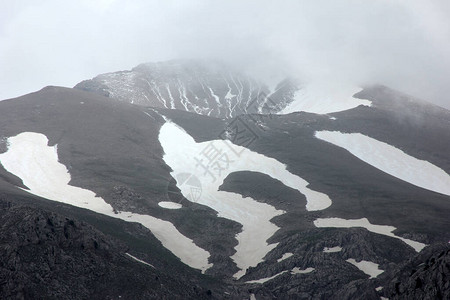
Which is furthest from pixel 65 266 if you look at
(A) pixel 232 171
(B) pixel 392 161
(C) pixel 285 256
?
(B) pixel 392 161

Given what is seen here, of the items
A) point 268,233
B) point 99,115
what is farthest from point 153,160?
point 268,233

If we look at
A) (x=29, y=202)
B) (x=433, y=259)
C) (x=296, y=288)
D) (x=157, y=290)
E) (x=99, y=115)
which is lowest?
(x=296, y=288)

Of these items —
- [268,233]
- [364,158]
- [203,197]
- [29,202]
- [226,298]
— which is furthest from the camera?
[364,158]

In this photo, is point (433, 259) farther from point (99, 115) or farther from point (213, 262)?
point (99, 115)

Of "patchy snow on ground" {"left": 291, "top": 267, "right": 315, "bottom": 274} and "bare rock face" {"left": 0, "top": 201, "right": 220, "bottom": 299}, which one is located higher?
"bare rock face" {"left": 0, "top": 201, "right": 220, "bottom": 299}

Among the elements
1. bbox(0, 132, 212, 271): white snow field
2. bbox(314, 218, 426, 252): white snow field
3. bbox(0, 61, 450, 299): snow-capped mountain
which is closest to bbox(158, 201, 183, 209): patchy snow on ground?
bbox(0, 61, 450, 299): snow-capped mountain

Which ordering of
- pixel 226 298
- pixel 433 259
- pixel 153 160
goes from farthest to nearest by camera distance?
1. pixel 153 160
2. pixel 226 298
3. pixel 433 259

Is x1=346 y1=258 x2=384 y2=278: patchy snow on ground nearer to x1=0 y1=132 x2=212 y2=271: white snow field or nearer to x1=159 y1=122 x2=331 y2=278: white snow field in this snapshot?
x1=159 y1=122 x2=331 y2=278: white snow field
